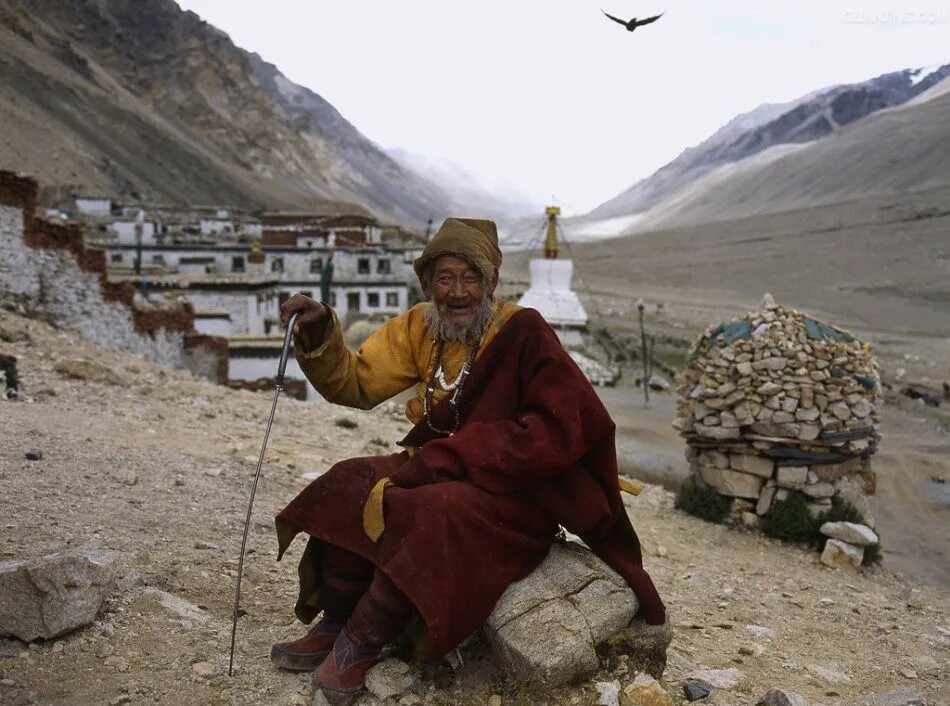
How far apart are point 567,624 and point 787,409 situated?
4975 mm

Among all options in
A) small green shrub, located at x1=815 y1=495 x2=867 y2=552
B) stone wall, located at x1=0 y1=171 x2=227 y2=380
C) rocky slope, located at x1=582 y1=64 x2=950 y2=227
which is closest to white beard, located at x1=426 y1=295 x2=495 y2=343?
small green shrub, located at x1=815 y1=495 x2=867 y2=552

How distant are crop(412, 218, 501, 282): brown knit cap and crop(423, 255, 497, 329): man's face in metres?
0.04

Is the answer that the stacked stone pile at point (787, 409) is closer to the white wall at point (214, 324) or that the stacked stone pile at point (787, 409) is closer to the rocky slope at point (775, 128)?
the white wall at point (214, 324)

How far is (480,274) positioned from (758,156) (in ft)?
391

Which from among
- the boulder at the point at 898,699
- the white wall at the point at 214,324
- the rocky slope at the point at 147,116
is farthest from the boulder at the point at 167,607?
the rocky slope at the point at 147,116

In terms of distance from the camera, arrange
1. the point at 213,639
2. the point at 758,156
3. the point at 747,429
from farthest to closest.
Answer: the point at 758,156, the point at 747,429, the point at 213,639

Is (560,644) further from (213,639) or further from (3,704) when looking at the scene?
(3,704)

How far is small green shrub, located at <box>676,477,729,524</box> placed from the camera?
25.5ft

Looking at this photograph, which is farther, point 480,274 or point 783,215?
point 783,215

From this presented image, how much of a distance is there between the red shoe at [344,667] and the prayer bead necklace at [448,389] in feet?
2.97

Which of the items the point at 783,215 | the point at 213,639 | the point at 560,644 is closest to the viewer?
the point at 560,644

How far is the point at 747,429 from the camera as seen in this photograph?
7402 mm

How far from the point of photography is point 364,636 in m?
2.88

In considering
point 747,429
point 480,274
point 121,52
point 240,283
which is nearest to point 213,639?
point 480,274
